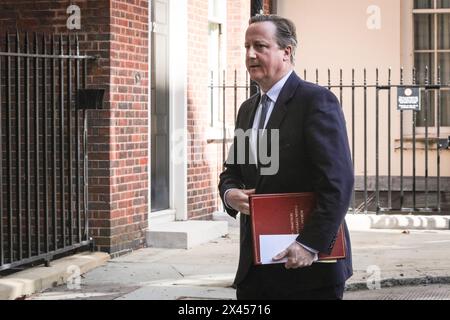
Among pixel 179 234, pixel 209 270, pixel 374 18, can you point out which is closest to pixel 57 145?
pixel 179 234

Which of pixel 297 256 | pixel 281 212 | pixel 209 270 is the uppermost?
pixel 281 212

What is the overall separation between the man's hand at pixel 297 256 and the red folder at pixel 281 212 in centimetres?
6

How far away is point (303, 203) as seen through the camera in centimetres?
381

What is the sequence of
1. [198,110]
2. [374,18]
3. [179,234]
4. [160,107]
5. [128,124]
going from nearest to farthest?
[128,124] < [179,234] < [160,107] < [198,110] < [374,18]

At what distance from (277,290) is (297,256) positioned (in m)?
0.23

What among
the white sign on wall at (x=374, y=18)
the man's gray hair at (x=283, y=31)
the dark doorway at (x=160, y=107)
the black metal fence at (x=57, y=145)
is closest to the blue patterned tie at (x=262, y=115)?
the man's gray hair at (x=283, y=31)

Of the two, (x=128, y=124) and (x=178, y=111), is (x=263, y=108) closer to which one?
(x=128, y=124)

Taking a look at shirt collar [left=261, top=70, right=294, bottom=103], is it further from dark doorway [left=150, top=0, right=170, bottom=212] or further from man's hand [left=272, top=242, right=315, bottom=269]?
dark doorway [left=150, top=0, right=170, bottom=212]

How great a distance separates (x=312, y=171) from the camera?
3852 millimetres

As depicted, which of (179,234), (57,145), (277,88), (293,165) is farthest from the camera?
(179,234)
